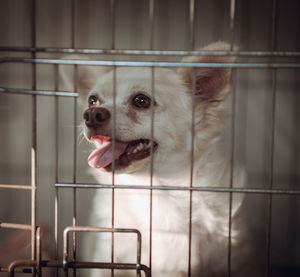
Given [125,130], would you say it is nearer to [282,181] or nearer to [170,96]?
[170,96]

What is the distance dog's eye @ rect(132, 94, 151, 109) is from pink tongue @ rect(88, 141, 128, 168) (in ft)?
0.58

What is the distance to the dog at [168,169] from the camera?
1.40 metres

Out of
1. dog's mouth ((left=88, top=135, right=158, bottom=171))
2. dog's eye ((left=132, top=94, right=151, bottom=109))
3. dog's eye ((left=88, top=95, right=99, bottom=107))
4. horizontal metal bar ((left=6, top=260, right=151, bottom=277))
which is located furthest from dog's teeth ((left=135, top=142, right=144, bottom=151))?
horizontal metal bar ((left=6, top=260, right=151, bottom=277))

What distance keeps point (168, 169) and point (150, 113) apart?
0.30m

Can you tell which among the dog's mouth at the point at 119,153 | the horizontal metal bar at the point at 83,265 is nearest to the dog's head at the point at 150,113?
the dog's mouth at the point at 119,153

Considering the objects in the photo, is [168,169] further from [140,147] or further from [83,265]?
[83,265]

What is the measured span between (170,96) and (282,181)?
786mm

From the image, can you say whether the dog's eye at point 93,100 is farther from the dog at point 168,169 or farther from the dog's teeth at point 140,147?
the dog's teeth at point 140,147

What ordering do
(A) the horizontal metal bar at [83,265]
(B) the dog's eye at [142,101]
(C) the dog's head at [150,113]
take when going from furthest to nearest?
(B) the dog's eye at [142,101] → (C) the dog's head at [150,113] → (A) the horizontal metal bar at [83,265]

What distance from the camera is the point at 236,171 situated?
1.68 m

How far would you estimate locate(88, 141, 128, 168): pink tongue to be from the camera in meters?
1.33

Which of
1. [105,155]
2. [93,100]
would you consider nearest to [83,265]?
[105,155]

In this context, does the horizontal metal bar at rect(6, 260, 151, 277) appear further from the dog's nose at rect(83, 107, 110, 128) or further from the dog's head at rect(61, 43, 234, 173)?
the dog's nose at rect(83, 107, 110, 128)

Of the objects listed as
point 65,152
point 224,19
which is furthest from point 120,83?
point 224,19
